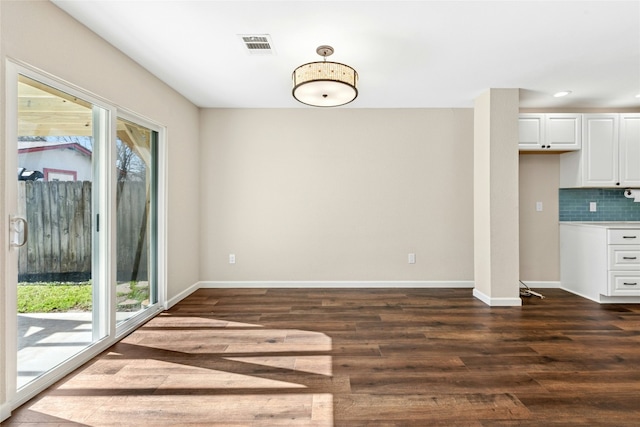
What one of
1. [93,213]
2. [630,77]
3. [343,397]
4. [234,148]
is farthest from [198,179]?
[630,77]

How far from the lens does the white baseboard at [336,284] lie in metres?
4.68

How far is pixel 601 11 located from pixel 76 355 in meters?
4.46

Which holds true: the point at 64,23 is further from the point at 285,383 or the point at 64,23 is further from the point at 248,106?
the point at 285,383

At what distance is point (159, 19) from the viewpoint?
2.45 metres

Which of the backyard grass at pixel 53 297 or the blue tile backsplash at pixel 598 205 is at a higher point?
the blue tile backsplash at pixel 598 205

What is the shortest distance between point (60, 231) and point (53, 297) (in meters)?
0.47

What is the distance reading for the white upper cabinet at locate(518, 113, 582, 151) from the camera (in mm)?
4238

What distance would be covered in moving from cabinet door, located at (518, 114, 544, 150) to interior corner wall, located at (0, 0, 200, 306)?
4270 mm

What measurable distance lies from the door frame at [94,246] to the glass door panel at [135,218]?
8 cm

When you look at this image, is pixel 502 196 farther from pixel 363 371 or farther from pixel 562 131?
pixel 363 371

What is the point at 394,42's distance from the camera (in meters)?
2.77

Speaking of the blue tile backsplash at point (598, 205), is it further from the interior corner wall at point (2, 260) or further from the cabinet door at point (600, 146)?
the interior corner wall at point (2, 260)

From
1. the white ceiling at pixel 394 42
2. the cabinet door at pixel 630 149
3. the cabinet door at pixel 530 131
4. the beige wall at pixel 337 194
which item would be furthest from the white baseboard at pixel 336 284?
the white ceiling at pixel 394 42

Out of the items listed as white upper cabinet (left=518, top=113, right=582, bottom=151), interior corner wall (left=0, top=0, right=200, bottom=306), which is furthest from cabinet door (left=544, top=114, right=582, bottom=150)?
interior corner wall (left=0, top=0, right=200, bottom=306)
